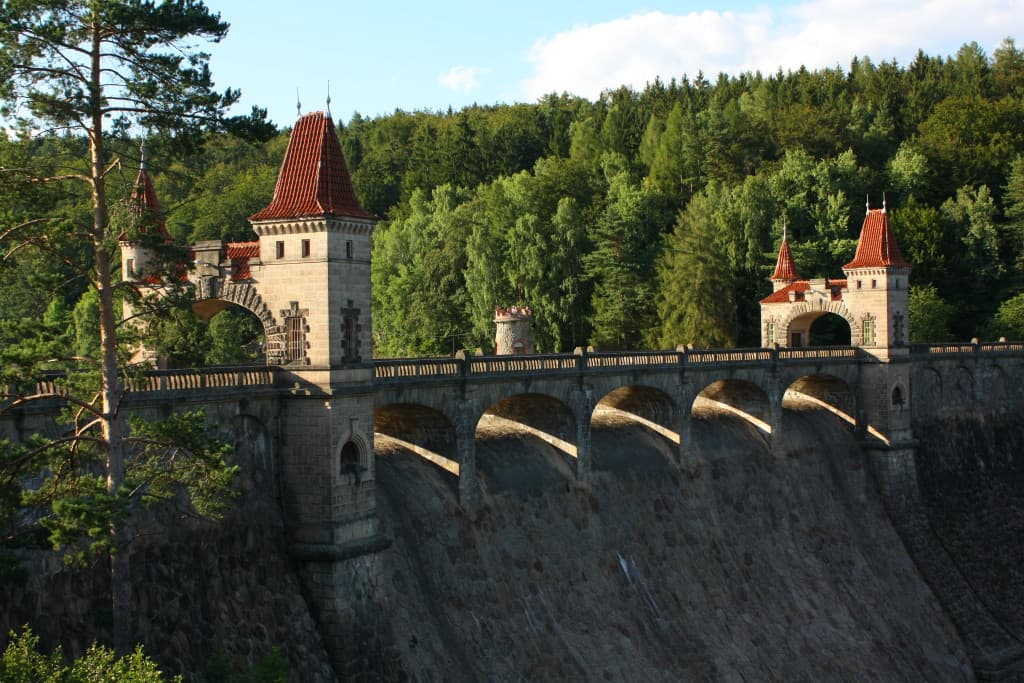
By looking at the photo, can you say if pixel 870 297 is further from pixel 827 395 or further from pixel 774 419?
pixel 774 419

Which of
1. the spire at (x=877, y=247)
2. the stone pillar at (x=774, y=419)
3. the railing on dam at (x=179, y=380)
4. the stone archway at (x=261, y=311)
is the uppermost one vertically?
the spire at (x=877, y=247)

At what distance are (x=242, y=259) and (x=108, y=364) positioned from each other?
890 cm

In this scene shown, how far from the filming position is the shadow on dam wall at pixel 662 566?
34219 mm

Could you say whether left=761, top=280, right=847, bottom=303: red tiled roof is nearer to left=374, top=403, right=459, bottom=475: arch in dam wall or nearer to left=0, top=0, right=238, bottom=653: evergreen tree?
left=374, top=403, right=459, bottom=475: arch in dam wall

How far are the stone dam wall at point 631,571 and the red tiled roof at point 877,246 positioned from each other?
755 cm

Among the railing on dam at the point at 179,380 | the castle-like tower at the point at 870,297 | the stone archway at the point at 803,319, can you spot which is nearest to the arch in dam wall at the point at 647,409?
the castle-like tower at the point at 870,297

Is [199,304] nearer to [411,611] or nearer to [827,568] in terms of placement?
[411,611]

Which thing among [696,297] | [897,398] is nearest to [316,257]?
[897,398]

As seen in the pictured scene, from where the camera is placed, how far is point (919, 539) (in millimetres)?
56094

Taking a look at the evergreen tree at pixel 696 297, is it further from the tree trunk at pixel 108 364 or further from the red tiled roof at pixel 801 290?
the tree trunk at pixel 108 364

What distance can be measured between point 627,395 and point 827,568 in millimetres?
10862

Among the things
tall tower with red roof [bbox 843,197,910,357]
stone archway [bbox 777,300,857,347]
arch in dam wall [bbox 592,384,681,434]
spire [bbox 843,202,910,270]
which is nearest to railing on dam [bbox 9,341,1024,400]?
tall tower with red roof [bbox 843,197,910,357]

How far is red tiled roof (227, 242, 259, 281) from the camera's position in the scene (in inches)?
1203

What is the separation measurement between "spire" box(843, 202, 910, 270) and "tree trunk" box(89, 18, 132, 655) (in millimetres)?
43319
